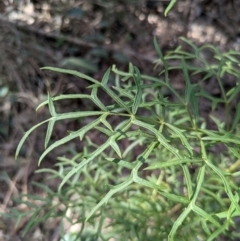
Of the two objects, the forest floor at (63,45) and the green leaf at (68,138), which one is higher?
the green leaf at (68,138)

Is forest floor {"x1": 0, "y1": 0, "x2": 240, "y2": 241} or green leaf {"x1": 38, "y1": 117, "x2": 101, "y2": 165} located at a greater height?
green leaf {"x1": 38, "y1": 117, "x2": 101, "y2": 165}

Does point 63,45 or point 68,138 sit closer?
point 68,138

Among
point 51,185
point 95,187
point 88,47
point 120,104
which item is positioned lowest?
point 51,185

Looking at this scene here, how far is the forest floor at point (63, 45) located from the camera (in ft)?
9.47

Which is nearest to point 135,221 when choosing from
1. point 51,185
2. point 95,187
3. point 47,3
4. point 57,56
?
point 95,187

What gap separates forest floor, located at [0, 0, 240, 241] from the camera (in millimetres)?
2887

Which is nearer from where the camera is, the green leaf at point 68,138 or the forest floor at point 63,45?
the green leaf at point 68,138

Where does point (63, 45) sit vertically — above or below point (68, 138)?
below

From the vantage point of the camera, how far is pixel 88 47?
11.2 feet

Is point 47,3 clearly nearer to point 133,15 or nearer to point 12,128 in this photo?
point 133,15

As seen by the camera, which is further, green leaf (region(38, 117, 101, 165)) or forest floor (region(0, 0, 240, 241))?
forest floor (region(0, 0, 240, 241))

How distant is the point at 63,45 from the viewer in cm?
341

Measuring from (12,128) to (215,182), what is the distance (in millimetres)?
1631

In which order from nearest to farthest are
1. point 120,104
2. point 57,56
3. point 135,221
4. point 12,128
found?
point 120,104 < point 135,221 < point 12,128 < point 57,56
